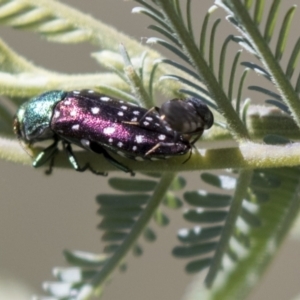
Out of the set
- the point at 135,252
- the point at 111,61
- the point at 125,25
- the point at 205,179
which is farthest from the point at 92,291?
the point at 125,25

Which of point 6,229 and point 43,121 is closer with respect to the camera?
point 43,121

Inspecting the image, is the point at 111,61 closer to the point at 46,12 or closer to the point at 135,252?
the point at 46,12

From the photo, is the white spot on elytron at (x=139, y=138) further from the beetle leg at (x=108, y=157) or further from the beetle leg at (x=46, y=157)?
the beetle leg at (x=46, y=157)

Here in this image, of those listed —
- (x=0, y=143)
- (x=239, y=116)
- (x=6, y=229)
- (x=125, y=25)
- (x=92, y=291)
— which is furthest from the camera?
(x=6, y=229)

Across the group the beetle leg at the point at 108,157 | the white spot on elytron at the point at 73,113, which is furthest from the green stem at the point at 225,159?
the white spot on elytron at the point at 73,113

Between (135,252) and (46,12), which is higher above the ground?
(46,12)

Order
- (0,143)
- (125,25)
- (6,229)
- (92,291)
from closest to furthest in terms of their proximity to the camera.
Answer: (0,143)
(92,291)
(125,25)
(6,229)

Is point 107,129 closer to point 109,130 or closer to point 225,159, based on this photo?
point 109,130
